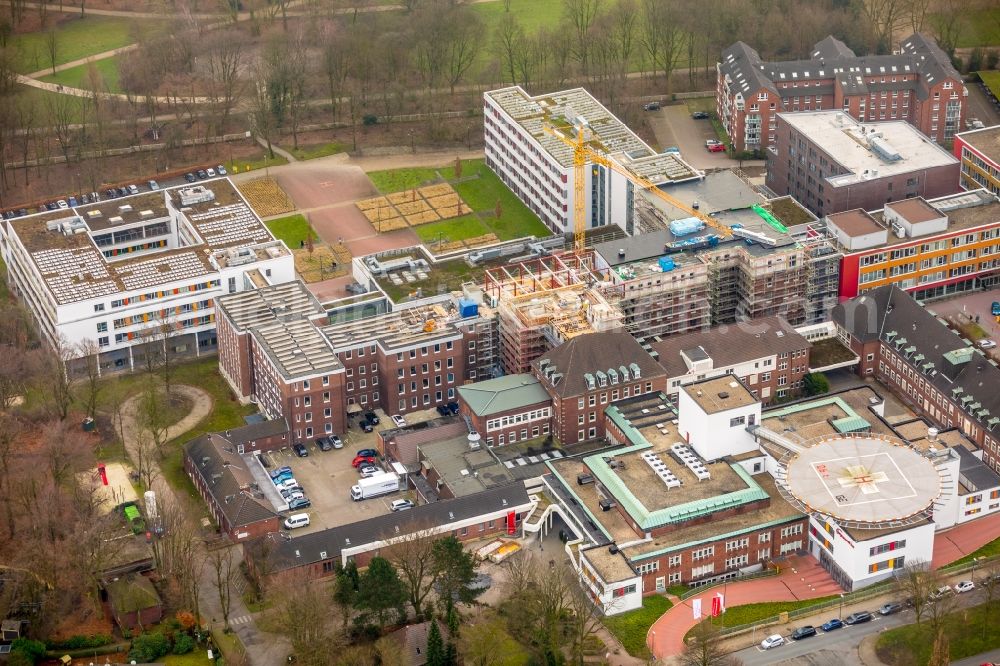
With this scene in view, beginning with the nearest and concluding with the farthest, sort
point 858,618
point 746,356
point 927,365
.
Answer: point 858,618 < point 927,365 < point 746,356

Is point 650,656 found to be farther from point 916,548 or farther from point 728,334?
point 728,334

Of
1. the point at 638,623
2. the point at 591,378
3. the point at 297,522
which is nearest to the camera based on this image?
the point at 638,623

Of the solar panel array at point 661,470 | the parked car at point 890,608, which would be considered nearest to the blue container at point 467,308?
Result: the solar panel array at point 661,470

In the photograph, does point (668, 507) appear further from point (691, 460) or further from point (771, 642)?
point (771, 642)

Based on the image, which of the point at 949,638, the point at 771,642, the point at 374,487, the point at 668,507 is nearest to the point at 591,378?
the point at 668,507

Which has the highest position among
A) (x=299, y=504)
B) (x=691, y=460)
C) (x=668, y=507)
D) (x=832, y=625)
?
(x=691, y=460)

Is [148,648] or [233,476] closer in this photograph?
[148,648]

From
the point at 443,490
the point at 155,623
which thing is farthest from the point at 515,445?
the point at 155,623
